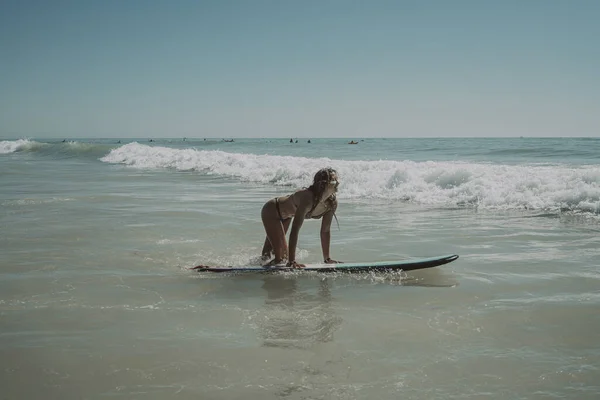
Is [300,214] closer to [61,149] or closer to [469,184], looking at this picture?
[469,184]

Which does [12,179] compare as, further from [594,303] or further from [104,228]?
[594,303]

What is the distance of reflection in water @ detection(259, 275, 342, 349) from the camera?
4105 millimetres

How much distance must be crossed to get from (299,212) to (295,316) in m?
1.61

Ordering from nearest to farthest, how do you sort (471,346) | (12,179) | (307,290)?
(471,346) → (307,290) → (12,179)

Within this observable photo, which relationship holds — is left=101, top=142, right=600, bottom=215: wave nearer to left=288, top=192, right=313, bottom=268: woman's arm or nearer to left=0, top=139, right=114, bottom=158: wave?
left=288, top=192, right=313, bottom=268: woman's arm

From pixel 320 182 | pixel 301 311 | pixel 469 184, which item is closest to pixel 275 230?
pixel 320 182

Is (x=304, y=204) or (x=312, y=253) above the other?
(x=304, y=204)

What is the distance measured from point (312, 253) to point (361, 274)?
1.73 metres

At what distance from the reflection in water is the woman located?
21.9 inches

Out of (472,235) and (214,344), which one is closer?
(214,344)

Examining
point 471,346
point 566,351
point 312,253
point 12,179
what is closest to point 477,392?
point 471,346

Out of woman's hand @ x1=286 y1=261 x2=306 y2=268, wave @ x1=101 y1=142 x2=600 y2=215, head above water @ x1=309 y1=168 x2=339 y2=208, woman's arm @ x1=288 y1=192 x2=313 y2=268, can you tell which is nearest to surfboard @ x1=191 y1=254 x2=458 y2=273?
woman's hand @ x1=286 y1=261 x2=306 y2=268

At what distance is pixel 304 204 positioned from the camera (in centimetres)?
599

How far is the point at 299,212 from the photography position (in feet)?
19.6
